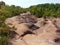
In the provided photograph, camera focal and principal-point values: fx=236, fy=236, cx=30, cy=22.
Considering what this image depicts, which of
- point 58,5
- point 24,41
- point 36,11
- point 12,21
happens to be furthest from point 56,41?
point 58,5

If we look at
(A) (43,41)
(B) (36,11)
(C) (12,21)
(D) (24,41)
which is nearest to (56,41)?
(A) (43,41)

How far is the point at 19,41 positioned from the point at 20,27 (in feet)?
8.04

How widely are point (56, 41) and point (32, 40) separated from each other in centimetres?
140

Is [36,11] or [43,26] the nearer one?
[43,26]

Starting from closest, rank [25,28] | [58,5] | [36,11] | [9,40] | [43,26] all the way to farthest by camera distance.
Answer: [9,40] → [25,28] → [43,26] → [36,11] → [58,5]

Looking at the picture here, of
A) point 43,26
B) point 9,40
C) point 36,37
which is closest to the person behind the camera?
point 9,40

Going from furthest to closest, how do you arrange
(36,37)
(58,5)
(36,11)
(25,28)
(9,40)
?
1. (58,5)
2. (36,11)
3. (25,28)
4. (36,37)
5. (9,40)

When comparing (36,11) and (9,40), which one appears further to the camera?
(36,11)

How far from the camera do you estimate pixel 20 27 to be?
16.0m

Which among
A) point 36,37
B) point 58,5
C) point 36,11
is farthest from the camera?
point 58,5

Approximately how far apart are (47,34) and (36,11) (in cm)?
1036

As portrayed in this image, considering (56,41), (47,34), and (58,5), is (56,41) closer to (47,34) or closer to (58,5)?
(47,34)

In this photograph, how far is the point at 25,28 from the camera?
15.9 metres

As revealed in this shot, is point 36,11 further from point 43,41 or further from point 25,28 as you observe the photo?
point 43,41
